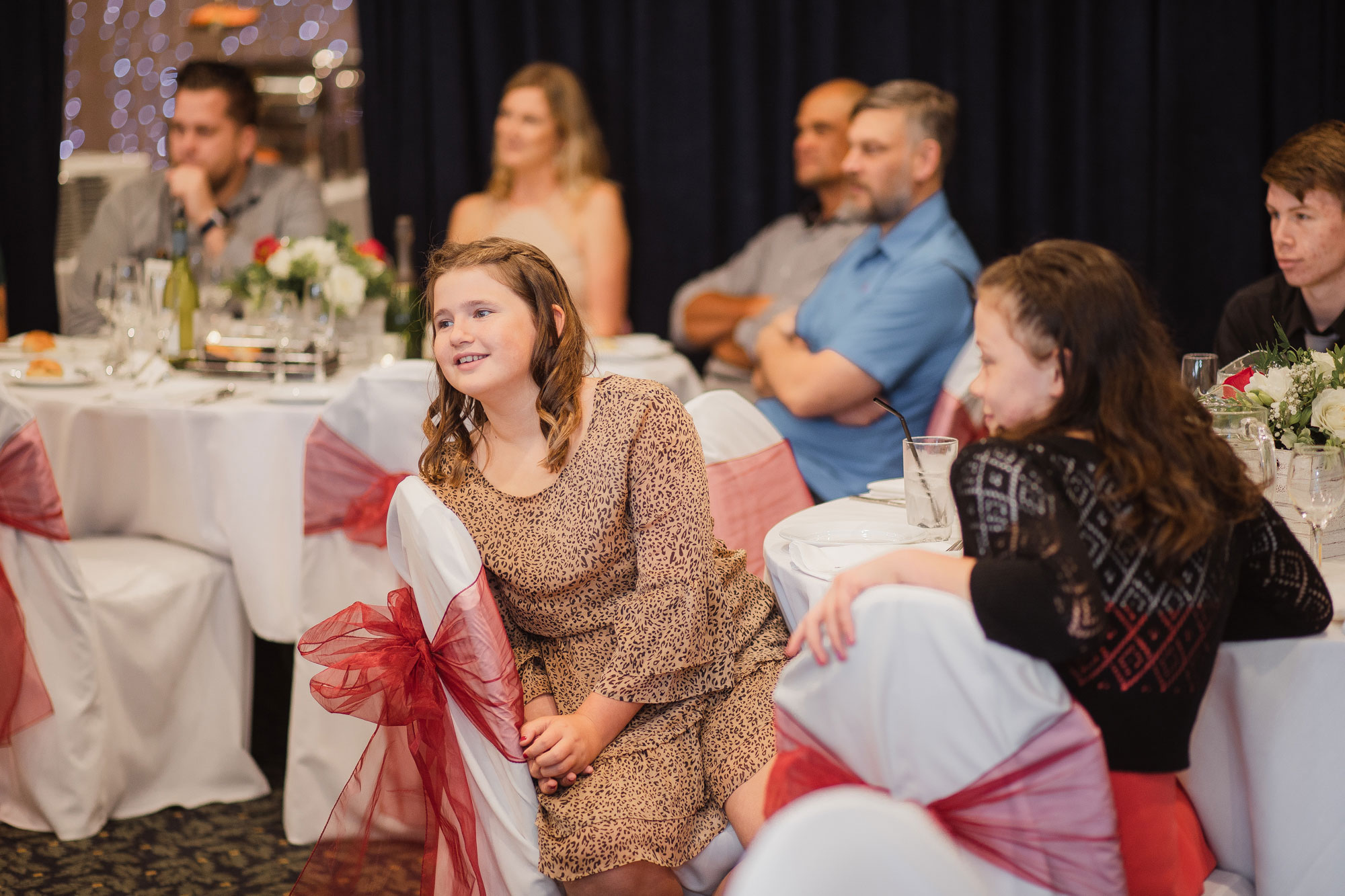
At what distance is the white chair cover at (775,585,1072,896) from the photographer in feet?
3.65

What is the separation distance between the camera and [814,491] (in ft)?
10.3

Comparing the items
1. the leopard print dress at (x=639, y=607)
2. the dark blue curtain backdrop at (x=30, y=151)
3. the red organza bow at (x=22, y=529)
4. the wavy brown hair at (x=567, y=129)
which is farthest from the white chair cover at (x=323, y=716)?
the dark blue curtain backdrop at (x=30, y=151)

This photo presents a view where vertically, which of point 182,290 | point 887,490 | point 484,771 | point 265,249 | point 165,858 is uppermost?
point 265,249

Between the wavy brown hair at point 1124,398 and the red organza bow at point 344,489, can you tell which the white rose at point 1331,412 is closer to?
the wavy brown hair at point 1124,398

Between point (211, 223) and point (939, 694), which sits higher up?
point (211, 223)

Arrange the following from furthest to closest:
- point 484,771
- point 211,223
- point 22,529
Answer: point 211,223 < point 22,529 < point 484,771

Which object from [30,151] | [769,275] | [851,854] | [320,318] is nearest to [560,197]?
[769,275]

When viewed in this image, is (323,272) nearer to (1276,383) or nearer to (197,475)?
(197,475)

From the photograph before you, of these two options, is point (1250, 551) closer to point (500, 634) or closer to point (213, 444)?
point (500, 634)

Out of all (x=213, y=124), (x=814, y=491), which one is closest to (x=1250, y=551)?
(x=814, y=491)

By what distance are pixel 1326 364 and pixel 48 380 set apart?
255 centimetres

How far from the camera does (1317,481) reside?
155 centimetres

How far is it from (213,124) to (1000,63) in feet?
8.19

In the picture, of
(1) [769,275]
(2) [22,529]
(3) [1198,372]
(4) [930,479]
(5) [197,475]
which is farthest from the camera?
(1) [769,275]
